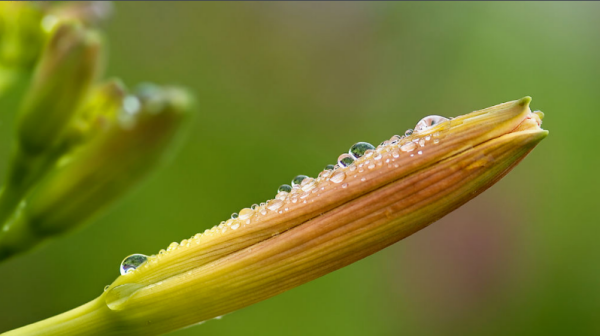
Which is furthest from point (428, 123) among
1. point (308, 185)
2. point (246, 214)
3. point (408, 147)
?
point (246, 214)

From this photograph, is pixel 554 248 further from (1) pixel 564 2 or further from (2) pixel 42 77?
(2) pixel 42 77

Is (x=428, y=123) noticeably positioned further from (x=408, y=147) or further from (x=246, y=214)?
(x=246, y=214)

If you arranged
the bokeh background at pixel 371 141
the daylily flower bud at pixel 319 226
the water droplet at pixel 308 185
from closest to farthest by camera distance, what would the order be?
the daylily flower bud at pixel 319 226, the water droplet at pixel 308 185, the bokeh background at pixel 371 141

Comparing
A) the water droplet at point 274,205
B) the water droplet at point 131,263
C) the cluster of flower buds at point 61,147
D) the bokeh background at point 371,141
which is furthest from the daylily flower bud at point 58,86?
the bokeh background at point 371,141

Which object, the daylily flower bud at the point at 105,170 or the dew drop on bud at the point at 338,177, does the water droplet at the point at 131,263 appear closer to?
the daylily flower bud at the point at 105,170

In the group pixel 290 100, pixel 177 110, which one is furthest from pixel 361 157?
pixel 290 100

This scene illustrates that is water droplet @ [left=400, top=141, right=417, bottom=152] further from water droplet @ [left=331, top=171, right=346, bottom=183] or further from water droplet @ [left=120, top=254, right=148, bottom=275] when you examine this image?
water droplet @ [left=120, top=254, right=148, bottom=275]
